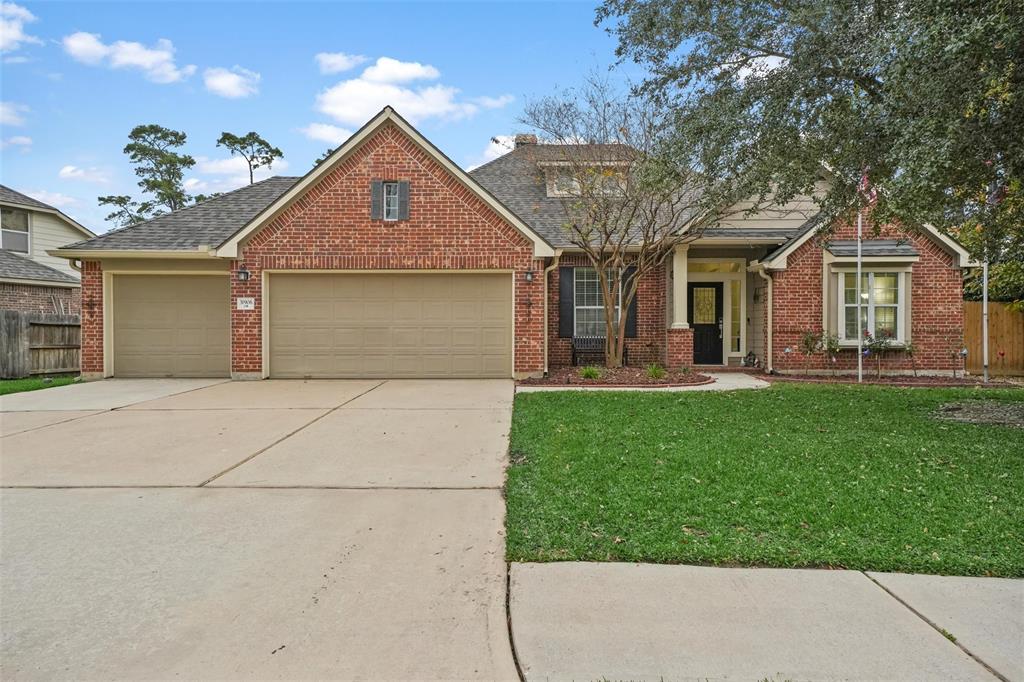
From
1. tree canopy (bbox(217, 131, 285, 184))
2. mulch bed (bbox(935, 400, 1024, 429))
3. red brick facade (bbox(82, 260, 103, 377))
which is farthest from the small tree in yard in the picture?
tree canopy (bbox(217, 131, 285, 184))

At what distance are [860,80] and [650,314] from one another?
735cm

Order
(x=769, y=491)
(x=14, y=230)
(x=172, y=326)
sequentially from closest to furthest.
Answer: (x=769, y=491) < (x=172, y=326) < (x=14, y=230)

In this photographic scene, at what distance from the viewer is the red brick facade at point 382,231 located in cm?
1193

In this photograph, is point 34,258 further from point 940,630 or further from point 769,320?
point 940,630

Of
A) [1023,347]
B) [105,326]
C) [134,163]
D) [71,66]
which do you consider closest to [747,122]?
[1023,347]

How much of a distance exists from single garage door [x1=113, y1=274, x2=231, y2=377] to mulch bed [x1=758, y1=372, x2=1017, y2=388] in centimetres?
1160

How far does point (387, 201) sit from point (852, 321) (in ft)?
34.0

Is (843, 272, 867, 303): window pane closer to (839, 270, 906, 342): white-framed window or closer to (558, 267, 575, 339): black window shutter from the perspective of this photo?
(839, 270, 906, 342): white-framed window

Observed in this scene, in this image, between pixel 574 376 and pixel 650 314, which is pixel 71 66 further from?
pixel 650 314

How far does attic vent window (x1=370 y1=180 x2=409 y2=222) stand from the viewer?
11.9 metres

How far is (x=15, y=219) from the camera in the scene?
19812 mm

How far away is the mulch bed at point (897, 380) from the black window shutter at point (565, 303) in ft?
14.3

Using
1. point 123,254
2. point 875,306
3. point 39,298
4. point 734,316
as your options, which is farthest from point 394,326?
point 39,298

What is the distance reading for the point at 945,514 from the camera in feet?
13.2
